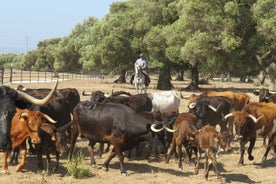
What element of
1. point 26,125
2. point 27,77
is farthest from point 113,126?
point 27,77

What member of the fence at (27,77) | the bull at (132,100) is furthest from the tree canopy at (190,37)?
the bull at (132,100)

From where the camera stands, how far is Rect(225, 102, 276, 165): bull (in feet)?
32.4

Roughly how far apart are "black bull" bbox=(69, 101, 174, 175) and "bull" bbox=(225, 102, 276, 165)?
6.51 feet

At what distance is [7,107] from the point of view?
648 centimetres

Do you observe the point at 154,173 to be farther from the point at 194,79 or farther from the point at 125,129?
the point at 194,79

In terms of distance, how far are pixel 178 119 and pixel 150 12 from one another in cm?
2681

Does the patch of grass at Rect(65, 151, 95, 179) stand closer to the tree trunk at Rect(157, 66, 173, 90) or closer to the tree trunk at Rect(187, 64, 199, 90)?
the tree trunk at Rect(157, 66, 173, 90)

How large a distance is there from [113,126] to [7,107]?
3.20 meters

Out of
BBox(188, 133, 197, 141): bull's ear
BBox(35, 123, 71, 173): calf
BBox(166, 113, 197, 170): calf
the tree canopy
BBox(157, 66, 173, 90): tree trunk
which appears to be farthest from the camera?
BBox(157, 66, 173, 90): tree trunk

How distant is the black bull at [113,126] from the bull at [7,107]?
278 cm

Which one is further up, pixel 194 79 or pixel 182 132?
pixel 194 79

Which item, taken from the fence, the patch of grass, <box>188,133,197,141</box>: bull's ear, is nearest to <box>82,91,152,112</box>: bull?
<box>188,133,197,141</box>: bull's ear

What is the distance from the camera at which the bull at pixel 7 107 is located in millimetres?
6246

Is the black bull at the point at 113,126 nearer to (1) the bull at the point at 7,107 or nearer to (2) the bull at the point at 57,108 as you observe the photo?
(2) the bull at the point at 57,108
